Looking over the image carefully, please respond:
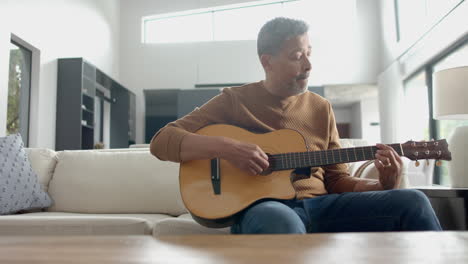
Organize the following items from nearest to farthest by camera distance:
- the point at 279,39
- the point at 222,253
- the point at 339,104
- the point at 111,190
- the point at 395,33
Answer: the point at 222,253 → the point at 279,39 → the point at 111,190 → the point at 395,33 → the point at 339,104

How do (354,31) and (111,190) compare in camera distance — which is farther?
(354,31)

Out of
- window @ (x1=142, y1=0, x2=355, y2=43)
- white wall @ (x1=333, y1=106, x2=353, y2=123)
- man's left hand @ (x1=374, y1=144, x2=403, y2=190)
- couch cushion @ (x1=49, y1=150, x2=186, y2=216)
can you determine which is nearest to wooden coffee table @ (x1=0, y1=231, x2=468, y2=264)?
man's left hand @ (x1=374, y1=144, x2=403, y2=190)

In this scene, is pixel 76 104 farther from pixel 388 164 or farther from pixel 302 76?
pixel 388 164

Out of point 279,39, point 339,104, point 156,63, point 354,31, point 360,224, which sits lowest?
point 360,224

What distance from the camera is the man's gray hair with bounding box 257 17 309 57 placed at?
1352 millimetres

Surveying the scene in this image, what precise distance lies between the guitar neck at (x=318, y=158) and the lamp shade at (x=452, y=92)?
1.42m

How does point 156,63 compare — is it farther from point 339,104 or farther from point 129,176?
point 129,176

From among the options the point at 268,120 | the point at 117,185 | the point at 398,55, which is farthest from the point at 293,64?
the point at 398,55

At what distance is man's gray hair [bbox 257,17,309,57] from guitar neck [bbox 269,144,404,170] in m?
0.37

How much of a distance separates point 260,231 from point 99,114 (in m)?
6.89

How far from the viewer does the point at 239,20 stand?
818 centimetres

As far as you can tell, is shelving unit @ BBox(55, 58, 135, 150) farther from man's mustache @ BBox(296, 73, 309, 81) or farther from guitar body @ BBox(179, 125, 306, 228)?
man's mustache @ BBox(296, 73, 309, 81)

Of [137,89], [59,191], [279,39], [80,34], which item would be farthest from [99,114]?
[279,39]

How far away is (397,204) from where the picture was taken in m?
1.03
